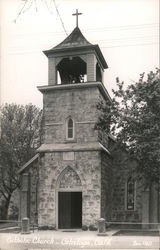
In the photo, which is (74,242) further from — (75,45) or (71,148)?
(75,45)

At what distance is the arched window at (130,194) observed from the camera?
28322 mm

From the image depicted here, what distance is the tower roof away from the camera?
25.9m

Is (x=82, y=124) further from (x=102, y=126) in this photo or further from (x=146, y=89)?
(x=146, y=89)

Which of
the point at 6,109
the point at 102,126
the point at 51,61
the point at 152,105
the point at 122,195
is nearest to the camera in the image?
the point at 152,105

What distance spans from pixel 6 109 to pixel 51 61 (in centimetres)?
1340

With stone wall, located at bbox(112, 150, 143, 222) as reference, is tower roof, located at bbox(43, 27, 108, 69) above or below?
above

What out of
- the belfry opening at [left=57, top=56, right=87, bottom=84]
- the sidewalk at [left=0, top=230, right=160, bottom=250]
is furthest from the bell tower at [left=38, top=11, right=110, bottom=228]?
the sidewalk at [left=0, top=230, right=160, bottom=250]

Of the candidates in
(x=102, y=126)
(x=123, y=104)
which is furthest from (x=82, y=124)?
(x=123, y=104)

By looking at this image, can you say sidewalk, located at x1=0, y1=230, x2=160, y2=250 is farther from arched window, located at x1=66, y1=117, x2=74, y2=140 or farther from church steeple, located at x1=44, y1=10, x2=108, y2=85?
church steeple, located at x1=44, y1=10, x2=108, y2=85

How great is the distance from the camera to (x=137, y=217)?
91.4 ft

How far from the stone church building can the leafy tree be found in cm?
149

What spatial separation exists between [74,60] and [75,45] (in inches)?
65.0

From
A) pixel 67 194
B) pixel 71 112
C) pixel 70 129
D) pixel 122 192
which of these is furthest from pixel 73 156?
pixel 122 192

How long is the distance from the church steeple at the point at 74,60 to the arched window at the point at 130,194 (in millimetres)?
7226
